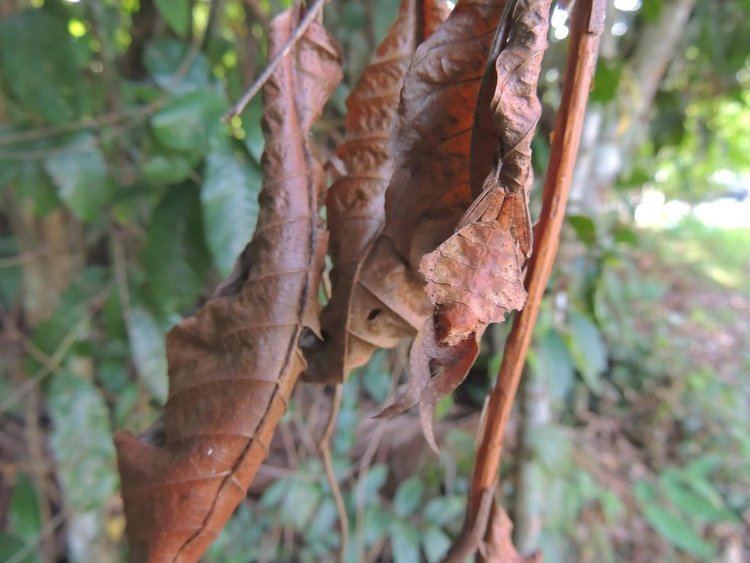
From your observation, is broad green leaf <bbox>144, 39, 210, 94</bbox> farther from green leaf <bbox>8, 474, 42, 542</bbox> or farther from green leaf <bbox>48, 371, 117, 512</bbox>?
green leaf <bbox>8, 474, 42, 542</bbox>

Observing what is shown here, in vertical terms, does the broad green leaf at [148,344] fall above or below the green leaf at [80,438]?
above

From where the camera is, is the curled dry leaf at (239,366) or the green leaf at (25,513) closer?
the curled dry leaf at (239,366)

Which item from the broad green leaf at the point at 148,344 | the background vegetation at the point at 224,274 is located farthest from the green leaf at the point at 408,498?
the broad green leaf at the point at 148,344

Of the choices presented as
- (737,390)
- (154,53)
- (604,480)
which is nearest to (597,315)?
(154,53)

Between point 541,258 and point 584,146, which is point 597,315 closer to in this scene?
point 584,146

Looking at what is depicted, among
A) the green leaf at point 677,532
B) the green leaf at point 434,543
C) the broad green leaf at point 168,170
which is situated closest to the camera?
the broad green leaf at point 168,170

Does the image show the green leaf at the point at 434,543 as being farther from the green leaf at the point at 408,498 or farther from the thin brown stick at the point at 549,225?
the thin brown stick at the point at 549,225

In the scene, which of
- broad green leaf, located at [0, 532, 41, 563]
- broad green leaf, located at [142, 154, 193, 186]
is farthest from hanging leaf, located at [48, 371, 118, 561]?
broad green leaf, located at [142, 154, 193, 186]
